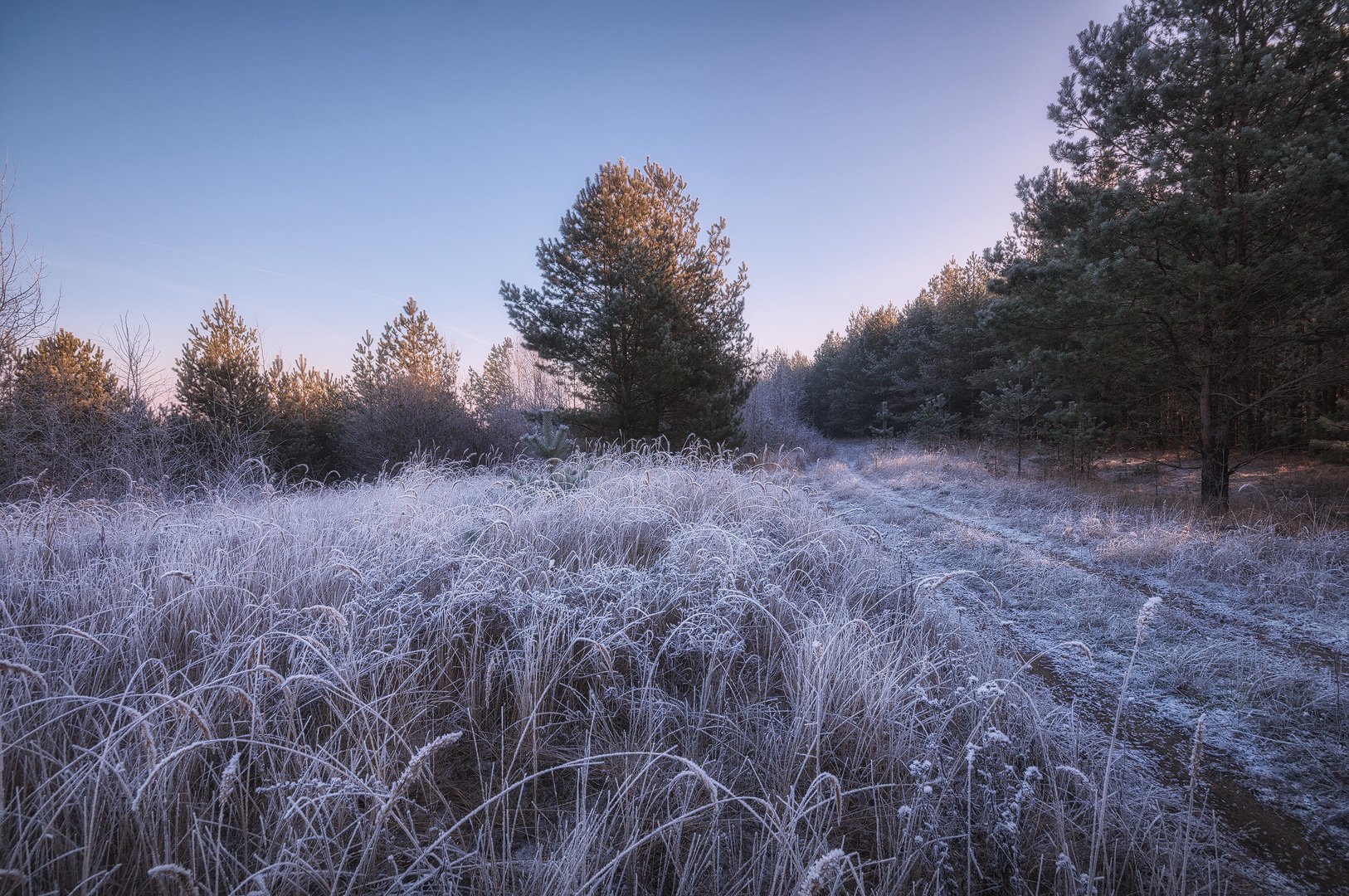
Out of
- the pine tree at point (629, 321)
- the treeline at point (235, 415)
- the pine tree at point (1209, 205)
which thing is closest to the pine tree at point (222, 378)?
the treeline at point (235, 415)

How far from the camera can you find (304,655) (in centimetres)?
193

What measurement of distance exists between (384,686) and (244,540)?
2.20 meters

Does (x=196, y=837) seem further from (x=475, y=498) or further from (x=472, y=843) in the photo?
(x=475, y=498)

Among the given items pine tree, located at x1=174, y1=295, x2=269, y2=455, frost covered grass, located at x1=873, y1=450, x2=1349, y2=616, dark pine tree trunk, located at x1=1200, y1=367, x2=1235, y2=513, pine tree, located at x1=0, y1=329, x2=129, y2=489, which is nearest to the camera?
frost covered grass, located at x1=873, y1=450, x2=1349, y2=616

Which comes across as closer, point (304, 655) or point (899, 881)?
point (899, 881)

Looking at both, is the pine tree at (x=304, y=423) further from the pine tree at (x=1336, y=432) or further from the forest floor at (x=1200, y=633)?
the pine tree at (x=1336, y=432)

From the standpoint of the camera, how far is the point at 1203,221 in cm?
595

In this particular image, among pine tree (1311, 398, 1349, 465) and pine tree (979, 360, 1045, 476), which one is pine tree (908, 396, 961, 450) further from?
pine tree (1311, 398, 1349, 465)

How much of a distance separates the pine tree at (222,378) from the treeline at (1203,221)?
2242cm

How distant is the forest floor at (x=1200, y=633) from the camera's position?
188 cm

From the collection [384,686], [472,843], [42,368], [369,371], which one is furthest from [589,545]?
[369,371]

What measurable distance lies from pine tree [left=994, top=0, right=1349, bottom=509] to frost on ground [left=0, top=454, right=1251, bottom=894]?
6.56m

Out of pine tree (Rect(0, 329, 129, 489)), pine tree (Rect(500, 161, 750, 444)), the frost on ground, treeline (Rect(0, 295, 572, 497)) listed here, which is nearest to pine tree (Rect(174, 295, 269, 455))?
treeline (Rect(0, 295, 572, 497))

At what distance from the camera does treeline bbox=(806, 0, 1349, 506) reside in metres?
5.98
